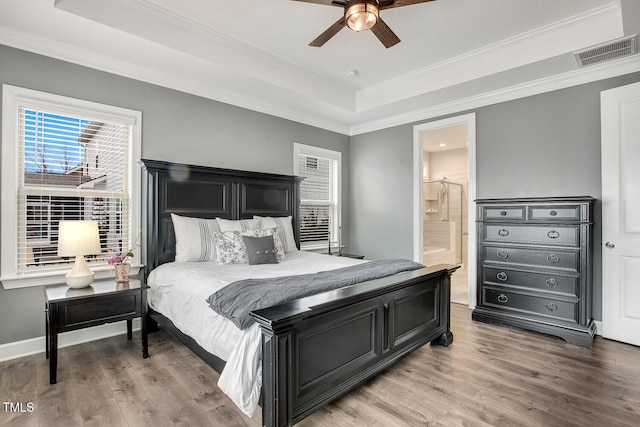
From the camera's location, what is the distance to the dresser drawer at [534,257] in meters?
3.11

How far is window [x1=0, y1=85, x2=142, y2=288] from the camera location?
271cm

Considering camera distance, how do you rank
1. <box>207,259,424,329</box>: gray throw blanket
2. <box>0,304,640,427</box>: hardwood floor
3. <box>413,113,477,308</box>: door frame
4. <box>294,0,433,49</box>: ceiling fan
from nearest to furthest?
<box>207,259,424,329</box>: gray throw blanket → <box>0,304,640,427</box>: hardwood floor → <box>294,0,433,49</box>: ceiling fan → <box>413,113,477,308</box>: door frame

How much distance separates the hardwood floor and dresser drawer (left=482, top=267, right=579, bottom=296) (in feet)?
1.71

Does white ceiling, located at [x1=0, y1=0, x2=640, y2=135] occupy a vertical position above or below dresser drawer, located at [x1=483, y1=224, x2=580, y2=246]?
above

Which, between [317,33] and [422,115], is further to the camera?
[422,115]

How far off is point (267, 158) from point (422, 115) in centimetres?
221

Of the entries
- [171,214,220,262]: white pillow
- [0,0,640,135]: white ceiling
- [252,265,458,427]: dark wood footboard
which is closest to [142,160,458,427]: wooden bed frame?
[252,265,458,427]: dark wood footboard

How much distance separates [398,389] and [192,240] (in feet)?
7.37

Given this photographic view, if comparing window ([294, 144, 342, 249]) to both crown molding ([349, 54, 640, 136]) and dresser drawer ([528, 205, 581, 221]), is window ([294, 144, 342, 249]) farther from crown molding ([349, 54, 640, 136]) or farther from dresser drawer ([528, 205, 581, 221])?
dresser drawer ([528, 205, 581, 221])

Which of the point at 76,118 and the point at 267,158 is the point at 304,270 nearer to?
the point at 267,158

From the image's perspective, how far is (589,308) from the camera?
3.01 meters

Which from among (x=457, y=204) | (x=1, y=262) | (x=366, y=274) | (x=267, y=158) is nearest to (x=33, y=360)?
(x=1, y=262)

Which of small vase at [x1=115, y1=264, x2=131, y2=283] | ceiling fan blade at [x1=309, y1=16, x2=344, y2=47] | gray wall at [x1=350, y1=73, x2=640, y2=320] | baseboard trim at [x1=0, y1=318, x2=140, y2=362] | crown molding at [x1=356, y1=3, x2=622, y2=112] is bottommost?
baseboard trim at [x1=0, y1=318, x2=140, y2=362]

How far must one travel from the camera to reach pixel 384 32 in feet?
8.18
